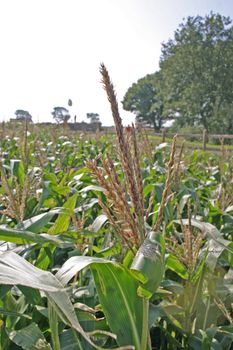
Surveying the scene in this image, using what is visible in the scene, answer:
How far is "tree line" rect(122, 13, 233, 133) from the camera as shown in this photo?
40188mm

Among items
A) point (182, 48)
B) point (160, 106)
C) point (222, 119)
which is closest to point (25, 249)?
point (222, 119)

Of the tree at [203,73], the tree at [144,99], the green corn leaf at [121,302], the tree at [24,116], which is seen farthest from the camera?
the tree at [144,99]

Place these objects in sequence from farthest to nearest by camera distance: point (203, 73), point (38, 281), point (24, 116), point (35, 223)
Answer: point (203, 73) < point (24, 116) < point (35, 223) < point (38, 281)

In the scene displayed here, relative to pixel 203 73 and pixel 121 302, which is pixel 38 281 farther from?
pixel 203 73

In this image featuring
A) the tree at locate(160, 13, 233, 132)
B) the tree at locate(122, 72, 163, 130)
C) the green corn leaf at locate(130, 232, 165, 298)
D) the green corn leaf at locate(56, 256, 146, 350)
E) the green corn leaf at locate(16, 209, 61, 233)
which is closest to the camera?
the green corn leaf at locate(130, 232, 165, 298)

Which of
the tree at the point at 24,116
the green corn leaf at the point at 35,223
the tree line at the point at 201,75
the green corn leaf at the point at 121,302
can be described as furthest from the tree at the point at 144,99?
the green corn leaf at the point at 121,302

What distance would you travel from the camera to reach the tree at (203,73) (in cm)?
4019

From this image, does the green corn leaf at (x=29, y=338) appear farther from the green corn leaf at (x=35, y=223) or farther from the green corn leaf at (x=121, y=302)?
the green corn leaf at (x=35, y=223)

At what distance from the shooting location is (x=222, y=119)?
39.8 metres

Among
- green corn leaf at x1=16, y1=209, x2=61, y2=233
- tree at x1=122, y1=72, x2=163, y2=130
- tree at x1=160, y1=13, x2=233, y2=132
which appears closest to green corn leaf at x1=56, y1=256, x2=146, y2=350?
green corn leaf at x1=16, y1=209, x2=61, y2=233

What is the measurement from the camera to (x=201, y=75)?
135 feet

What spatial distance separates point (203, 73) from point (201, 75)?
0.27m

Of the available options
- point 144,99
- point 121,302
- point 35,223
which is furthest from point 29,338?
point 144,99

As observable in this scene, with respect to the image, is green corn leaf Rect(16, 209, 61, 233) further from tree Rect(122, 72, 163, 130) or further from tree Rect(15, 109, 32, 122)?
tree Rect(122, 72, 163, 130)
